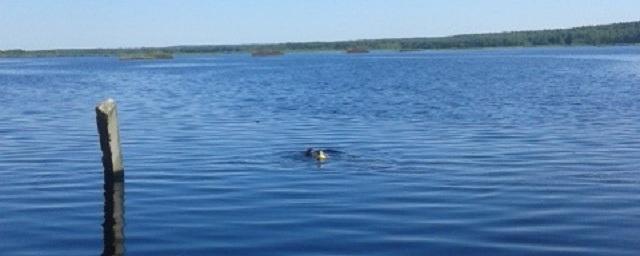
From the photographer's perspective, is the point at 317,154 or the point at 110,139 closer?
the point at 110,139

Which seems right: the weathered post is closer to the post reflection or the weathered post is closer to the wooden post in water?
the wooden post in water

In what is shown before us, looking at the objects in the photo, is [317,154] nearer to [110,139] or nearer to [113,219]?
[110,139]

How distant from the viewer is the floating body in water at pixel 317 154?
22.8 metres

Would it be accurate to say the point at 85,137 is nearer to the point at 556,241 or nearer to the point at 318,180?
the point at 318,180

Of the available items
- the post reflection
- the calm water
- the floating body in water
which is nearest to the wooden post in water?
the post reflection

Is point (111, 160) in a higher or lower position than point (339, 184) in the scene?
higher

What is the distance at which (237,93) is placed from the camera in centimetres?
5853

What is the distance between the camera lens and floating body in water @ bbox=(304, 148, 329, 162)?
74.9ft

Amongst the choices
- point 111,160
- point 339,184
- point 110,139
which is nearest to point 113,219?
point 110,139

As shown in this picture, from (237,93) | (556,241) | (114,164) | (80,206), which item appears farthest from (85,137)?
(237,93)

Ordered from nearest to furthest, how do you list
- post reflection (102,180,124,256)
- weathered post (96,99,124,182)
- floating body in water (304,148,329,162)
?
post reflection (102,180,124,256), weathered post (96,99,124,182), floating body in water (304,148,329,162)

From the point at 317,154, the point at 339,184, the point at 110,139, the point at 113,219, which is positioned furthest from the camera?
the point at 317,154

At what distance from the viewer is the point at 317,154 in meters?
23.1

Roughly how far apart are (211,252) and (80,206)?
4803 millimetres
